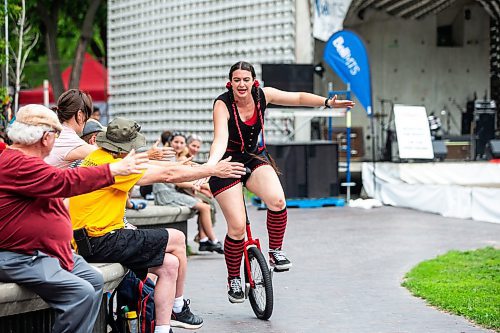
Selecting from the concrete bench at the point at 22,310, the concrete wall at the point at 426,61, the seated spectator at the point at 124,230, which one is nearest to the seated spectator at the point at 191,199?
the seated spectator at the point at 124,230

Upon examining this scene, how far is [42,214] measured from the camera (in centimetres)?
530

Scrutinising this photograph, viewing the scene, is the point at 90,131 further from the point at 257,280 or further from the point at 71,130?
the point at 257,280

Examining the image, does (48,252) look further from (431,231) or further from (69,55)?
(69,55)

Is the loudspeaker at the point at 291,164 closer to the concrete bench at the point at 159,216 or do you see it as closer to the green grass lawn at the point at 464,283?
the green grass lawn at the point at 464,283

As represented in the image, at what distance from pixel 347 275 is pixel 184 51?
1484 cm

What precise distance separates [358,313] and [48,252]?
3343mm

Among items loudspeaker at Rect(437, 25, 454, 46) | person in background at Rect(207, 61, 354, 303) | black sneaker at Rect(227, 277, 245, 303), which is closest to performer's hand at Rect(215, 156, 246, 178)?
person in background at Rect(207, 61, 354, 303)

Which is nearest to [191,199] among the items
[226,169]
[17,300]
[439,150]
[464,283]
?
[464,283]

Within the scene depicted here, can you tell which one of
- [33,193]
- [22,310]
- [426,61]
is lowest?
[22,310]

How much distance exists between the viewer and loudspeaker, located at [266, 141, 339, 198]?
18.0 metres

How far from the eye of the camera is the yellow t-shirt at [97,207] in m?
6.27

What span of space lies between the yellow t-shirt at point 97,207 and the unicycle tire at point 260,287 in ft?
5.35

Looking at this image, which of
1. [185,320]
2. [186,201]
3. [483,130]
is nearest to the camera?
[185,320]

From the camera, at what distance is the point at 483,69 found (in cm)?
2919
